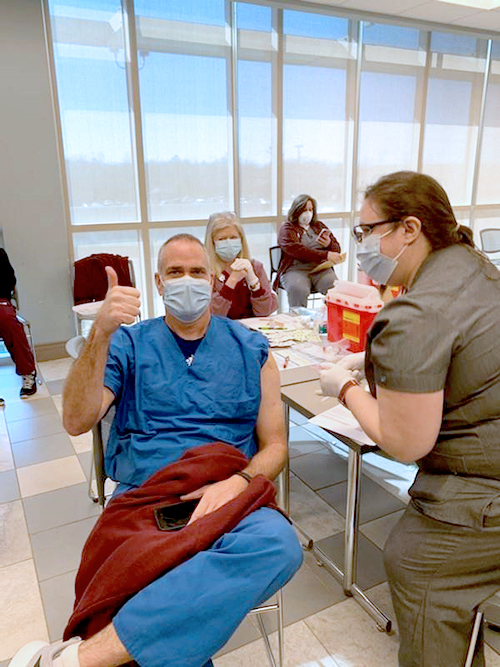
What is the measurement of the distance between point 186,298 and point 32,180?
2964 mm

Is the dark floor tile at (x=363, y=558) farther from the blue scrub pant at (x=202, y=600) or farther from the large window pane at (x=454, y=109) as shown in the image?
the large window pane at (x=454, y=109)

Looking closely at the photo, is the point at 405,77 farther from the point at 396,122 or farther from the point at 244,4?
the point at 244,4

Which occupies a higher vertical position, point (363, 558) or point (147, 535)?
point (147, 535)

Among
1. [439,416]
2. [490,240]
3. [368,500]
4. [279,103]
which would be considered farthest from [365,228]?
[490,240]

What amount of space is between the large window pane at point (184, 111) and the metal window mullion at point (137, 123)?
0.05m

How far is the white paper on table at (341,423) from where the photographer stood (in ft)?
4.59

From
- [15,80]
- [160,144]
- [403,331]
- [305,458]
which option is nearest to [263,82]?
[160,144]

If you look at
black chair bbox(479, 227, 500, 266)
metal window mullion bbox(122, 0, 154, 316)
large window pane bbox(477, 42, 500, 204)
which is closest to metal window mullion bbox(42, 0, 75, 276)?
metal window mullion bbox(122, 0, 154, 316)

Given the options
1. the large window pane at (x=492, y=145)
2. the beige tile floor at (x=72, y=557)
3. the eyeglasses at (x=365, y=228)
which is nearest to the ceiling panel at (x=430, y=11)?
the large window pane at (x=492, y=145)

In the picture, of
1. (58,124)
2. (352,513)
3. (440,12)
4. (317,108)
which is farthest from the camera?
(317,108)

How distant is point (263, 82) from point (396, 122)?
5.41 ft

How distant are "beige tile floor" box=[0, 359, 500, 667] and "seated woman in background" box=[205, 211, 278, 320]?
0.80 m

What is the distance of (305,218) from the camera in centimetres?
425

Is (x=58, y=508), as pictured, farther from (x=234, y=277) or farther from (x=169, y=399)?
(x=234, y=277)
